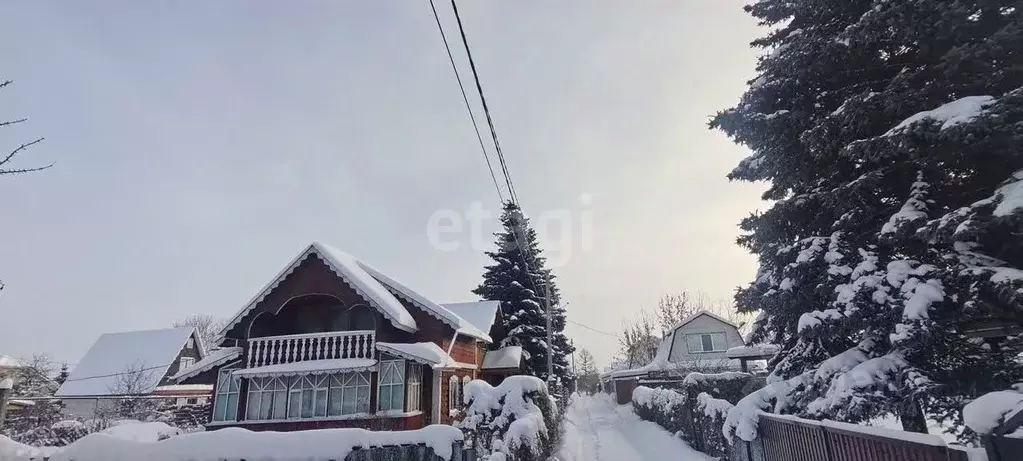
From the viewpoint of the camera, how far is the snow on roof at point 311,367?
15.5m

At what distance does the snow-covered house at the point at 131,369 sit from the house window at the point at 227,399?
15794 millimetres

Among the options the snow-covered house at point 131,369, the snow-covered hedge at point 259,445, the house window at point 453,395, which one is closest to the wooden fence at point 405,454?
the snow-covered hedge at point 259,445

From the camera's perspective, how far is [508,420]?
361 inches

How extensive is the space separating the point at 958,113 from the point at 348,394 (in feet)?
52.9

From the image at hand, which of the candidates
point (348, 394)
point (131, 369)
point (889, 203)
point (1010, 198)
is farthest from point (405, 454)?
point (131, 369)

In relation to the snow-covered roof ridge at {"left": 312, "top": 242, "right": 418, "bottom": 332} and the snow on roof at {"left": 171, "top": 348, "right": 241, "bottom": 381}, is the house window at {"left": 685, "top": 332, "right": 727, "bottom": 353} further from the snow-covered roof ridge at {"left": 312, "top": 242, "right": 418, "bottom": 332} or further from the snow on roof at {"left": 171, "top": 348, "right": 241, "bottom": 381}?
the snow on roof at {"left": 171, "top": 348, "right": 241, "bottom": 381}

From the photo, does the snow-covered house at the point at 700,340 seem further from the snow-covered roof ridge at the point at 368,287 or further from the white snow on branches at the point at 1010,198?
the white snow on branches at the point at 1010,198

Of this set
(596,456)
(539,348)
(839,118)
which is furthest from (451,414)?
(839,118)

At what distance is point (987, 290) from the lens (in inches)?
239

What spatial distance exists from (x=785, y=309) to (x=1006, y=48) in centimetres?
464

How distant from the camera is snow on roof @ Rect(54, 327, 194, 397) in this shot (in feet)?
107

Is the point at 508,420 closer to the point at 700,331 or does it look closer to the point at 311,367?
the point at 311,367

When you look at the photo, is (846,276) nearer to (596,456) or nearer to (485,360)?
(596,456)

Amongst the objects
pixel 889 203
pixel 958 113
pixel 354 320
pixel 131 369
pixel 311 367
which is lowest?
pixel 311 367
